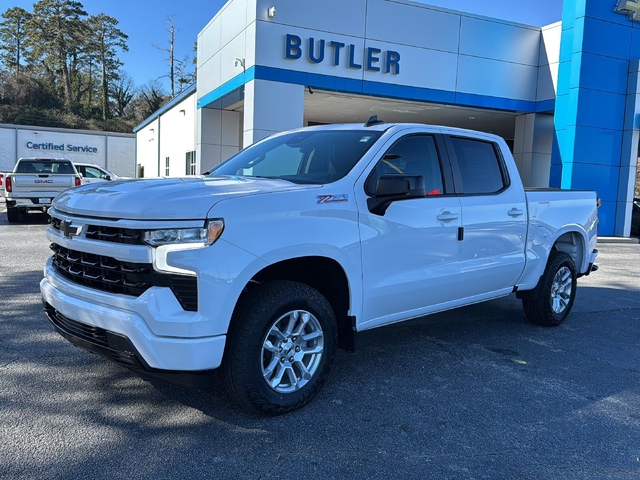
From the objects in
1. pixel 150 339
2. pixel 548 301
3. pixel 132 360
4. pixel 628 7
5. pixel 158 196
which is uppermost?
pixel 628 7

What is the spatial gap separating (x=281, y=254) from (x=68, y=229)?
4.52 feet

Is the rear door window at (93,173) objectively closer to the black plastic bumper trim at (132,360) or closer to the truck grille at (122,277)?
the truck grille at (122,277)

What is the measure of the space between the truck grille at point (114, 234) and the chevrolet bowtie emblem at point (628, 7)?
17900 millimetres

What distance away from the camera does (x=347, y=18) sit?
1508 centimetres

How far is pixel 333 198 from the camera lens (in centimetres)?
359

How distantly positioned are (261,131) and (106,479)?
40.7 ft

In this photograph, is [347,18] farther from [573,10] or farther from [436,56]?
[573,10]

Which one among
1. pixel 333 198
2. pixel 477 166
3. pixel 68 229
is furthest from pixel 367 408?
pixel 477 166

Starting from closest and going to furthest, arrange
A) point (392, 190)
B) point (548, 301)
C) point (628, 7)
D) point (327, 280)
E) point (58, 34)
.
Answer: point (392, 190) → point (327, 280) → point (548, 301) → point (628, 7) → point (58, 34)

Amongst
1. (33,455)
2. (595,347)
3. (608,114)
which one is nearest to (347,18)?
(608,114)

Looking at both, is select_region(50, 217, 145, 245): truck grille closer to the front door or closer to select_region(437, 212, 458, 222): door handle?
the front door

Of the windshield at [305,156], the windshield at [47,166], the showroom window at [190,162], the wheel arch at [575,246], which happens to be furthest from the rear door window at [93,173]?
the wheel arch at [575,246]

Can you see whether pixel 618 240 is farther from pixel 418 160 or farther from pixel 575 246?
pixel 418 160

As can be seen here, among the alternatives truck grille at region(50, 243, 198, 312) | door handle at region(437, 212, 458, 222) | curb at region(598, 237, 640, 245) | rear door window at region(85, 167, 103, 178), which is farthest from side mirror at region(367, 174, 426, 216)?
rear door window at region(85, 167, 103, 178)
